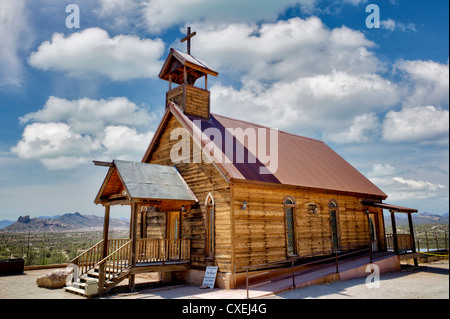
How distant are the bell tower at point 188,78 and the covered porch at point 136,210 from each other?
12.0ft

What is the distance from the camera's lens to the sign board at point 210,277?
1208 centimetres

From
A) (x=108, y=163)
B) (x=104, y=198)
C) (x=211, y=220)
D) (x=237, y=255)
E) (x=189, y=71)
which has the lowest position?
(x=237, y=255)

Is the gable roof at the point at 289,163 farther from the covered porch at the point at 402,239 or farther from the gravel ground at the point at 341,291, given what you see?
the gravel ground at the point at 341,291

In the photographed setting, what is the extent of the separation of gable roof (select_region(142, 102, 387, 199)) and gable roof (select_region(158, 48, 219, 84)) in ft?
7.29

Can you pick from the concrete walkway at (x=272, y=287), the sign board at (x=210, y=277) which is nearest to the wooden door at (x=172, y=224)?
the concrete walkway at (x=272, y=287)

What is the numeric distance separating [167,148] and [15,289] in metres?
8.61

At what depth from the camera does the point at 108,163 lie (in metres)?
12.8

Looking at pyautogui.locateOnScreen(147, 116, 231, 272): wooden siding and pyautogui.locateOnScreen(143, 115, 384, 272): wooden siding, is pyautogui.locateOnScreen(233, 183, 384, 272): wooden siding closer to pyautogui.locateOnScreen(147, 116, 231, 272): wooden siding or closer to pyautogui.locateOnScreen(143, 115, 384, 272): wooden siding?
pyautogui.locateOnScreen(143, 115, 384, 272): wooden siding

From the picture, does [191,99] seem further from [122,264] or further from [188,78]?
[122,264]

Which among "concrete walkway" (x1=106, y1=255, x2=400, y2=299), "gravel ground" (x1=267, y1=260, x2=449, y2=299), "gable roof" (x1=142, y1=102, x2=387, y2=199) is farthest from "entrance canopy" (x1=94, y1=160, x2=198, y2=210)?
"gravel ground" (x1=267, y1=260, x2=449, y2=299)

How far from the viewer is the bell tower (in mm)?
16562
